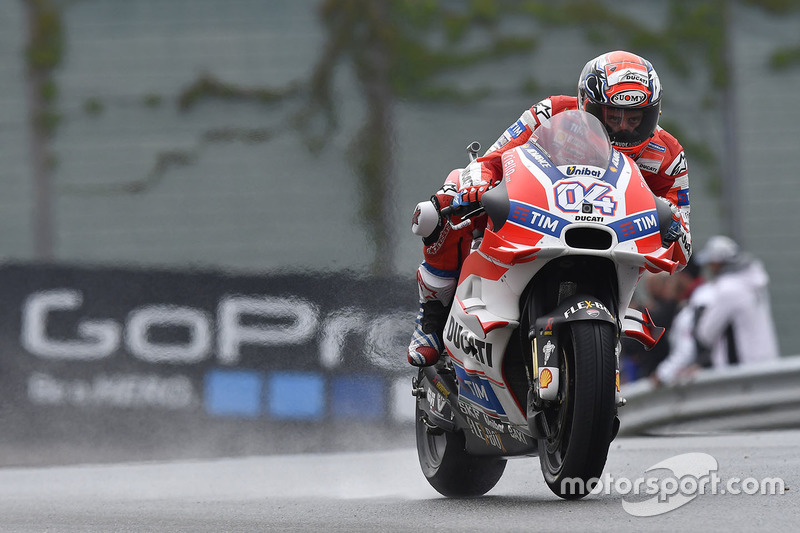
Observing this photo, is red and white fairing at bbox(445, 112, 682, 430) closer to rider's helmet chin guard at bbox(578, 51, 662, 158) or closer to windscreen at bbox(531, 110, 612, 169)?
windscreen at bbox(531, 110, 612, 169)

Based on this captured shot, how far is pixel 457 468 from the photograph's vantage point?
6523mm

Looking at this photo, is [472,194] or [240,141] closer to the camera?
[472,194]

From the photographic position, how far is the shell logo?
17.0 ft

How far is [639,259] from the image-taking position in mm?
5316

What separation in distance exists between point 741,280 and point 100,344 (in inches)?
194

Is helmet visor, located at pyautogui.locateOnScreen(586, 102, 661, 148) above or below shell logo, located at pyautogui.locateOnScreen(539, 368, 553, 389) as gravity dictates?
above

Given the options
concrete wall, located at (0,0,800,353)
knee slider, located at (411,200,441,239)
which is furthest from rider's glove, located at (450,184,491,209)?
concrete wall, located at (0,0,800,353)

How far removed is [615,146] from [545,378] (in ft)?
3.99

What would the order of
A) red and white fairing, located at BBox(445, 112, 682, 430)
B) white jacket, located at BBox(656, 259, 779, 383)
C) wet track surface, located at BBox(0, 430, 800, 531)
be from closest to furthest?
wet track surface, located at BBox(0, 430, 800, 531) < red and white fairing, located at BBox(445, 112, 682, 430) < white jacket, located at BBox(656, 259, 779, 383)

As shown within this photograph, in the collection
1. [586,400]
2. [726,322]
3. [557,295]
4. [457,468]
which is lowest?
[726,322]

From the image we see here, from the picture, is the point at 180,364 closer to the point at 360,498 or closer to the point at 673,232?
the point at 360,498

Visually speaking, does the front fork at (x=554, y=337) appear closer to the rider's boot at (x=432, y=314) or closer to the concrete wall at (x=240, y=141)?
the rider's boot at (x=432, y=314)

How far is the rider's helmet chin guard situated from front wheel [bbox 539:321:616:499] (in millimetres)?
1081

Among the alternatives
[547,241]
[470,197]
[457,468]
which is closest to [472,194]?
[470,197]
